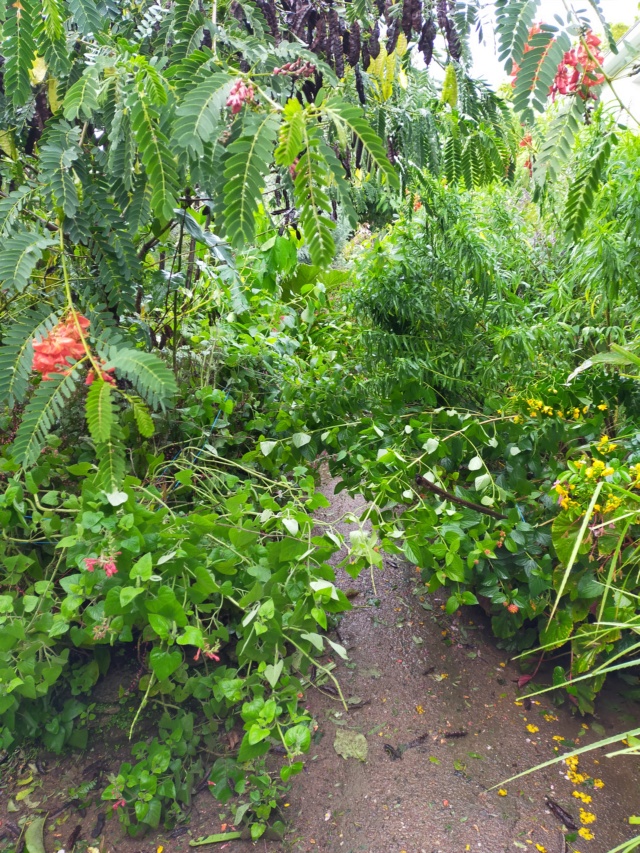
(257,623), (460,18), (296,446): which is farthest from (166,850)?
(460,18)

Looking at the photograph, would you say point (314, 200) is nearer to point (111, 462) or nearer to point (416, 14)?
point (111, 462)

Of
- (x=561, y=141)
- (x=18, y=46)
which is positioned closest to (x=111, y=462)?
(x=18, y=46)

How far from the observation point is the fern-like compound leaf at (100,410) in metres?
0.97

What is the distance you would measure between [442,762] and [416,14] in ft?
6.22

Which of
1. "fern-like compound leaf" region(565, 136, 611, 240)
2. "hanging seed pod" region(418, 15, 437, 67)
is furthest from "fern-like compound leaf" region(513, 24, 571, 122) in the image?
"hanging seed pod" region(418, 15, 437, 67)

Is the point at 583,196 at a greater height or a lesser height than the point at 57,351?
greater

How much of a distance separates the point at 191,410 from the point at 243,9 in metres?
1.06

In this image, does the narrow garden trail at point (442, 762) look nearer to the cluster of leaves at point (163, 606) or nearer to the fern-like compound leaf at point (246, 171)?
the cluster of leaves at point (163, 606)

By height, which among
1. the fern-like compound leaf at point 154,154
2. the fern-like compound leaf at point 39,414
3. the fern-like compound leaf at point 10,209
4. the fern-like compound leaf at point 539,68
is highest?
the fern-like compound leaf at point 539,68

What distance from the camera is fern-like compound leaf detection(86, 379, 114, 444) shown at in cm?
97

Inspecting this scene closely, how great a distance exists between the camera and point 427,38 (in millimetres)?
1380

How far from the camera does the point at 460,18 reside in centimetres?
125

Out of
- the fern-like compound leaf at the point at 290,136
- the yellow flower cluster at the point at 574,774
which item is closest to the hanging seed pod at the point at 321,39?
the fern-like compound leaf at the point at 290,136

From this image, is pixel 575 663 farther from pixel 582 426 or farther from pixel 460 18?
pixel 460 18
